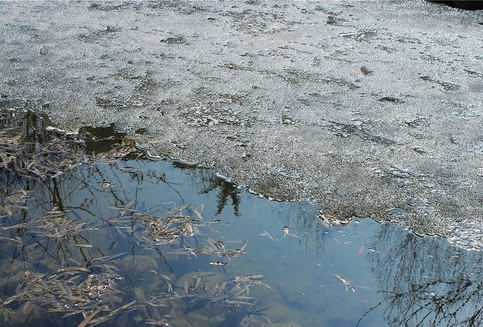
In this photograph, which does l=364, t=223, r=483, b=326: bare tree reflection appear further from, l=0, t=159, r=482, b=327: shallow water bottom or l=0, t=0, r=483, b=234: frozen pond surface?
l=0, t=0, r=483, b=234: frozen pond surface

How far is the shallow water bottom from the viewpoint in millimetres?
2238

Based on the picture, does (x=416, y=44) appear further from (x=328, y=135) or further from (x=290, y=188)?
(x=290, y=188)

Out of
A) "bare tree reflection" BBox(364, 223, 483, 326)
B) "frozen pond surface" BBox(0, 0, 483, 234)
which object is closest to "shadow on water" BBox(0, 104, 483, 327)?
"bare tree reflection" BBox(364, 223, 483, 326)

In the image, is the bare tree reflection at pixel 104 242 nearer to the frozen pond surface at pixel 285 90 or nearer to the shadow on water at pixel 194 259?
the shadow on water at pixel 194 259

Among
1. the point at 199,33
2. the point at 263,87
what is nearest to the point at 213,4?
the point at 199,33

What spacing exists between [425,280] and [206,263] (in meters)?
0.98

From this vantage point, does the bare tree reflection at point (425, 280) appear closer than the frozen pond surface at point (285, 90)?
Yes

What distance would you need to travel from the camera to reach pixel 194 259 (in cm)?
249

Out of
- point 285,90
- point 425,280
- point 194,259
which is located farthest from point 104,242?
point 285,90

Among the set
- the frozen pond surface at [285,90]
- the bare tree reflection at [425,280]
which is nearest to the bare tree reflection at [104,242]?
the frozen pond surface at [285,90]

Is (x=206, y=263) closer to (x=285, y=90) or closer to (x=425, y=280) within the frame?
(x=425, y=280)

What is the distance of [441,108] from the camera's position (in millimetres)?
3771

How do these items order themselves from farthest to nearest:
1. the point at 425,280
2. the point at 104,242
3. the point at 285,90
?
the point at 285,90
the point at 104,242
the point at 425,280

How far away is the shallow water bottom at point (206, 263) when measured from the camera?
2.24 m
